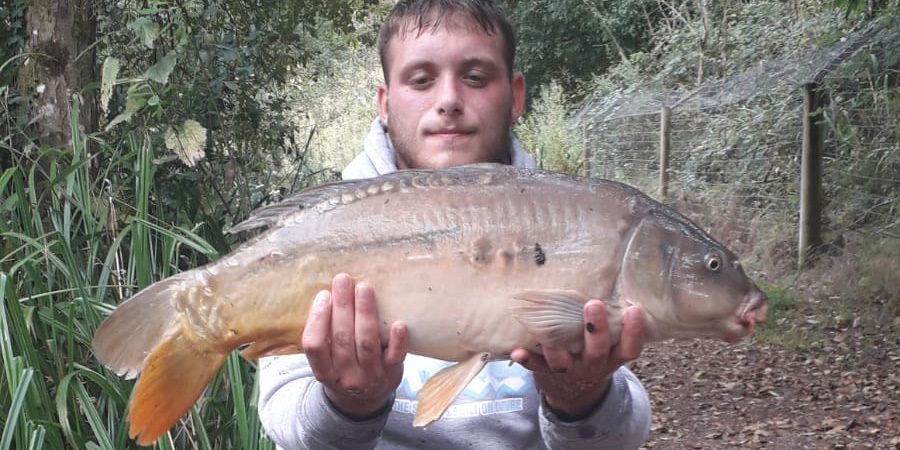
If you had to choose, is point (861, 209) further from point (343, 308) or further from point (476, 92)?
point (343, 308)

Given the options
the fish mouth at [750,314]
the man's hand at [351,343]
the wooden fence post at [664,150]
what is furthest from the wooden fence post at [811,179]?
the man's hand at [351,343]

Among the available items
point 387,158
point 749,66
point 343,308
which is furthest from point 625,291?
point 749,66

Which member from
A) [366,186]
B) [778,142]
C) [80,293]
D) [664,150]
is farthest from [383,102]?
[664,150]

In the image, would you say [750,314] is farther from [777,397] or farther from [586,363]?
[777,397]

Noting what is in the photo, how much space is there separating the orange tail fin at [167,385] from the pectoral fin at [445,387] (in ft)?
1.33

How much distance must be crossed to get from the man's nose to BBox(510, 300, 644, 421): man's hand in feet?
2.04

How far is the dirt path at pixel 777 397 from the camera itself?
5.69 metres

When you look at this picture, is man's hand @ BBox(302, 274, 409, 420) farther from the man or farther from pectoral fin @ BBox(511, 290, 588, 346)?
pectoral fin @ BBox(511, 290, 588, 346)

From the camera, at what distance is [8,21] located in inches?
160

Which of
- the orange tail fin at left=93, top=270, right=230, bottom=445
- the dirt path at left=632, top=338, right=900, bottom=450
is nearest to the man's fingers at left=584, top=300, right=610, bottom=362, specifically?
the orange tail fin at left=93, top=270, right=230, bottom=445

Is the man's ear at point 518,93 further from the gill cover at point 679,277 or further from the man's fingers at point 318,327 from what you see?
the man's fingers at point 318,327

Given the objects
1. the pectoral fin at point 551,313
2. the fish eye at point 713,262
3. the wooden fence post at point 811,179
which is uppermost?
the fish eye at point 713,262

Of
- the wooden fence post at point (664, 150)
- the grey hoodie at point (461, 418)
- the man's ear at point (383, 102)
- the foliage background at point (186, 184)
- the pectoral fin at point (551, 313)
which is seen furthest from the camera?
the wooden fence post at point (664, 150)

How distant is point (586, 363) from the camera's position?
5.75ft
